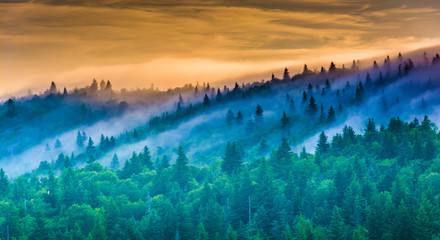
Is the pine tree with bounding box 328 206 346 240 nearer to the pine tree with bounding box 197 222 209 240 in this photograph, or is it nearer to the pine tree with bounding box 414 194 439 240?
the pine tree with bounding box 414 194 439 240

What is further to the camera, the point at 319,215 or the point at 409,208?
the point at 319,215

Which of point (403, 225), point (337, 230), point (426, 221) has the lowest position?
point (337, 230)

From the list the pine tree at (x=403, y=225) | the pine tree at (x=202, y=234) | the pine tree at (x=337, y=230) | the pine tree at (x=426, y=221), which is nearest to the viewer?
the pine tree at (x=426, y=221)

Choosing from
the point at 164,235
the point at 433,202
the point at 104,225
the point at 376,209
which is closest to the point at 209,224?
the point at 164,235

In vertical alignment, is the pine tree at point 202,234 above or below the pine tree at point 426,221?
below

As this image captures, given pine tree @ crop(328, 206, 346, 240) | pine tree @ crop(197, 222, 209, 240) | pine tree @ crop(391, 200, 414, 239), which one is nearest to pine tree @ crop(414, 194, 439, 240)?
pine tree @ crop(391, 200, 414, 239)

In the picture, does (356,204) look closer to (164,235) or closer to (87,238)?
(164,235)

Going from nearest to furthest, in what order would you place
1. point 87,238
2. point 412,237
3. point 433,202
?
point 412,237
point 87,238
point 433,202

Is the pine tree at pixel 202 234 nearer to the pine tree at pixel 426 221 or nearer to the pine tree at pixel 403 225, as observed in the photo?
the pine tree at pixel 403 225

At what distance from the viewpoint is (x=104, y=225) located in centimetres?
19450

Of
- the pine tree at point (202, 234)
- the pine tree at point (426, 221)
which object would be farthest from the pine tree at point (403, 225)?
the pine tree at point (202, 234)

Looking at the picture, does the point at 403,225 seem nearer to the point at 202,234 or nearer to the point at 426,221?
the point at 426,221

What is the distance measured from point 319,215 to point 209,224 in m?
28.4

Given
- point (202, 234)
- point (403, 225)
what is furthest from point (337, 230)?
point (202, 234)
